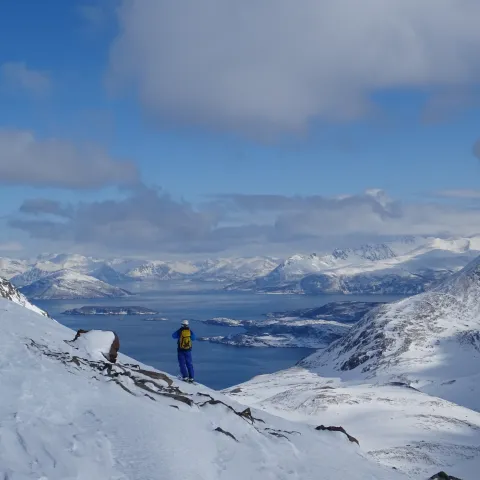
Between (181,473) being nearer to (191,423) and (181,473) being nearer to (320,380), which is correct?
(191,423)

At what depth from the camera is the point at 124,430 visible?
15.9m

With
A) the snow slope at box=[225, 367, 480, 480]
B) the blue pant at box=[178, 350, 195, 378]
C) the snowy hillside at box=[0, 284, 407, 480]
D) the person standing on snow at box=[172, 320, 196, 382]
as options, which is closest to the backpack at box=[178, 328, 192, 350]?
the person standing on snow at box=[172, 320, 196, 382]

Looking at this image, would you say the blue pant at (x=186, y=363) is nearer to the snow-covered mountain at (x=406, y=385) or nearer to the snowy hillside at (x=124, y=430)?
the snowy hillside at (x=124, y=430)

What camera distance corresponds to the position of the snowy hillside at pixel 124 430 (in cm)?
1409

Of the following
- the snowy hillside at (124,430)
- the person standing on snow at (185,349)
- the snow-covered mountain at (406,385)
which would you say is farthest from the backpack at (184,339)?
the snow-covered mountain at (406,385)

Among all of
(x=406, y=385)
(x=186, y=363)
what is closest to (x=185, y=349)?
(x=186, y=363)

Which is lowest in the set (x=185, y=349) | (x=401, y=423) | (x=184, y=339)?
(x=401, y=423)

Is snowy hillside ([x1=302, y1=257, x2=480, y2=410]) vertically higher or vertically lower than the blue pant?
lower

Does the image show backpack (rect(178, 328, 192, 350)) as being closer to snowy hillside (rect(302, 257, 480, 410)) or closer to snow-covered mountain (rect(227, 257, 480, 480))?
snow-covered mountain (rect(227, 257, 480, 480))

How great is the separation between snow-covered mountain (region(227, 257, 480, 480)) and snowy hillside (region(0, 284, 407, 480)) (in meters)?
24.2

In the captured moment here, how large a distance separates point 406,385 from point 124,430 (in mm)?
87838

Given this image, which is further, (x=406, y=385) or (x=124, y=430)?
(x=406, y=385)

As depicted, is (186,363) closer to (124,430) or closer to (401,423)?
(124,430)

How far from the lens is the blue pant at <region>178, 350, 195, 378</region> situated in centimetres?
2644
